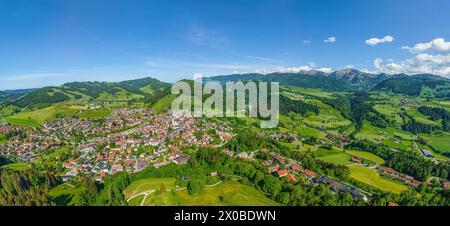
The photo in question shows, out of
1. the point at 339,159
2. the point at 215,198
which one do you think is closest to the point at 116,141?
the point at 215,198

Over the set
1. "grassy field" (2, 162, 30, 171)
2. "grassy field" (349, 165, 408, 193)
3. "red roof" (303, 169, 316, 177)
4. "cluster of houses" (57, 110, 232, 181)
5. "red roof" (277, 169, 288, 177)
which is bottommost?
"grassy field" (349, 165, 408, 193)

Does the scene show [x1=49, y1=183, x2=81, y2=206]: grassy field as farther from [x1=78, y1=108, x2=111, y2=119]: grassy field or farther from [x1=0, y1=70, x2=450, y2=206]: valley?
[x1=78, y1=108, x2=111, y2=119]: grassy field

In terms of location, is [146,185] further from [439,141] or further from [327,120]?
[439,141]

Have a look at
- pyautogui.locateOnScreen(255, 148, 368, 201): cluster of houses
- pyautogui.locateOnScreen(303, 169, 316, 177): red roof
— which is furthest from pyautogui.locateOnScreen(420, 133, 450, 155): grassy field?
pyautogui.locateOnScreen(255, 148, 368, 201): cluster of houses

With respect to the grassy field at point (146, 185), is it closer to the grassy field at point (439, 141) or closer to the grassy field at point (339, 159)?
the grassy field at point (339, 159)
